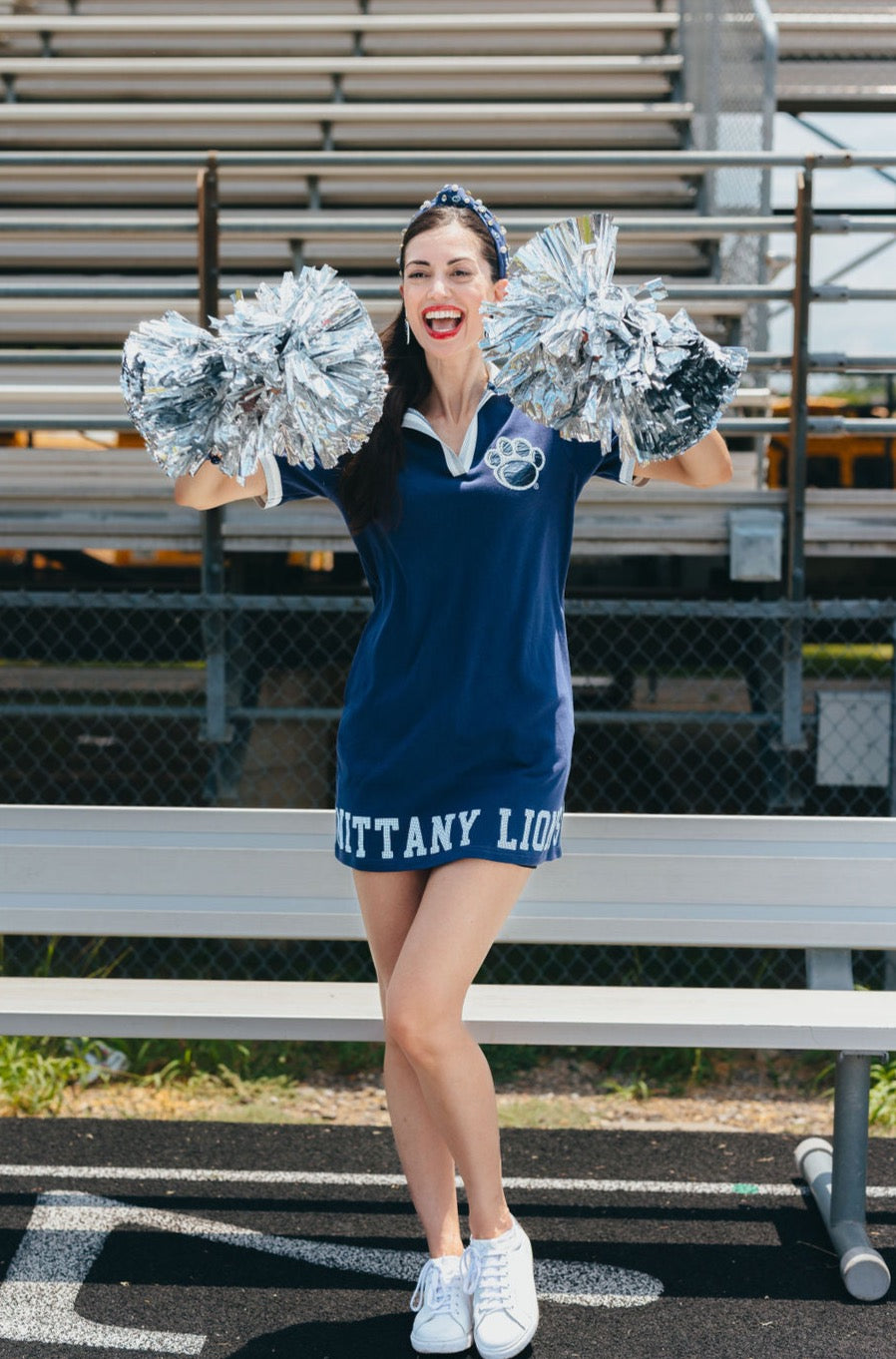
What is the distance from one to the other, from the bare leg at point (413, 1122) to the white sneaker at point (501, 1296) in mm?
83

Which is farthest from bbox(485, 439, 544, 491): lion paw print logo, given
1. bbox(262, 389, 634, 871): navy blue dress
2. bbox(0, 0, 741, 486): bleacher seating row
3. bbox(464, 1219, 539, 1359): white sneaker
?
bbox(0, 0, 741, 486): bleacher seating row

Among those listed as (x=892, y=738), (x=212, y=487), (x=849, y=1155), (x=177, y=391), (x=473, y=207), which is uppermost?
(x=473, y=207)

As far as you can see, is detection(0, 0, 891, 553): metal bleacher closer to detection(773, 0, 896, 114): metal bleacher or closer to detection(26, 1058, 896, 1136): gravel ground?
detection(773, 0, 896, 114): metal bleacher

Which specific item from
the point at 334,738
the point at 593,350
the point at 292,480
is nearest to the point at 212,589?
the point at 334,738

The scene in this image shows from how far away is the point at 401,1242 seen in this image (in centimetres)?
326

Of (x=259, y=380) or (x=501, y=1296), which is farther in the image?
(x=501, y=1296)

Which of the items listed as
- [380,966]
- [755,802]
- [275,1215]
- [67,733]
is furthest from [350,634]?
[380,966]

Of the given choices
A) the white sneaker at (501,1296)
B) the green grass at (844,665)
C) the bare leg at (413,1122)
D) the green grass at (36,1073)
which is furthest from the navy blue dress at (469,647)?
the green grass at (844,665)

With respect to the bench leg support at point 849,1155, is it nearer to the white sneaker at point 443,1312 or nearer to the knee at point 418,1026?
the white sneaker at point 443,1312

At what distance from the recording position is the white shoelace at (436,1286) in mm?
2717

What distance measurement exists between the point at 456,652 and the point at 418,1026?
0.64 meters

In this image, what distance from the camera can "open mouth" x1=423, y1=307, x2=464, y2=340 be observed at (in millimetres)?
2520

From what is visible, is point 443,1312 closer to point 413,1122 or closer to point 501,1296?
point 501,1296

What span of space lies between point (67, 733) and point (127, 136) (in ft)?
11.3
